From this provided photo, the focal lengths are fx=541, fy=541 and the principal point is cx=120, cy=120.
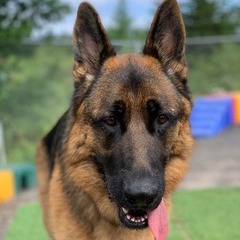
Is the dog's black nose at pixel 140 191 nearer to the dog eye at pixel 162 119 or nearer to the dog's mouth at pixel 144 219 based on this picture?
the dog's mouth at pixel 144 219

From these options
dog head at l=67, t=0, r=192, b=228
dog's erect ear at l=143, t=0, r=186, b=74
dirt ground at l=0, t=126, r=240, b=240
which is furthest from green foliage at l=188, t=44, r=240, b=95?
dog head at l=67, t=0, r=192, b=228

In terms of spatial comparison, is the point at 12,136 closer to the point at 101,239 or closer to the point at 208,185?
the point at 208,185

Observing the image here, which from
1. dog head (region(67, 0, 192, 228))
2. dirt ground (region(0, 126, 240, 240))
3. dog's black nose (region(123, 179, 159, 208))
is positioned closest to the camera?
dog's black nose (region(123, 179, 159, 208))

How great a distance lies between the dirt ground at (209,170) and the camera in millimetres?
8010

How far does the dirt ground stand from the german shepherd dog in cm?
285

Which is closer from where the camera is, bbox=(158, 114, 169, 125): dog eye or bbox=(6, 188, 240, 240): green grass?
bbox=(158, 114, 169, 125): dog eye

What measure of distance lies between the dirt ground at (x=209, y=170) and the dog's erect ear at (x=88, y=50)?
3.20 m

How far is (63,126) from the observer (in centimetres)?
473

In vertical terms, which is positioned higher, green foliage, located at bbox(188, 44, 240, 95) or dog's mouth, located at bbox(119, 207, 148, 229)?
dog's mouth, located at bbox(119, 207, 148, 229)

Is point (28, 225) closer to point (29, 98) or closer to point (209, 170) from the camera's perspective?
point (209, 170)

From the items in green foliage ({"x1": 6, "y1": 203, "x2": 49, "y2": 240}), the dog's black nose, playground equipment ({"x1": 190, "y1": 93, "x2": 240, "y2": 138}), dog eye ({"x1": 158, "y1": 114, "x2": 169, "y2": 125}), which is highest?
dog eye ({"x1": 158, "y1": 114, "x2": 169, "y2": 125})

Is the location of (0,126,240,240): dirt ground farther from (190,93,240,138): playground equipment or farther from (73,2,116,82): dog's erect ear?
(73,2,116,82): dog's erect ear

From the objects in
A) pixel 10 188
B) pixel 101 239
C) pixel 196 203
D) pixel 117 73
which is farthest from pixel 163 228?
pixel 10 188

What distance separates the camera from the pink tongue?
369 cm
